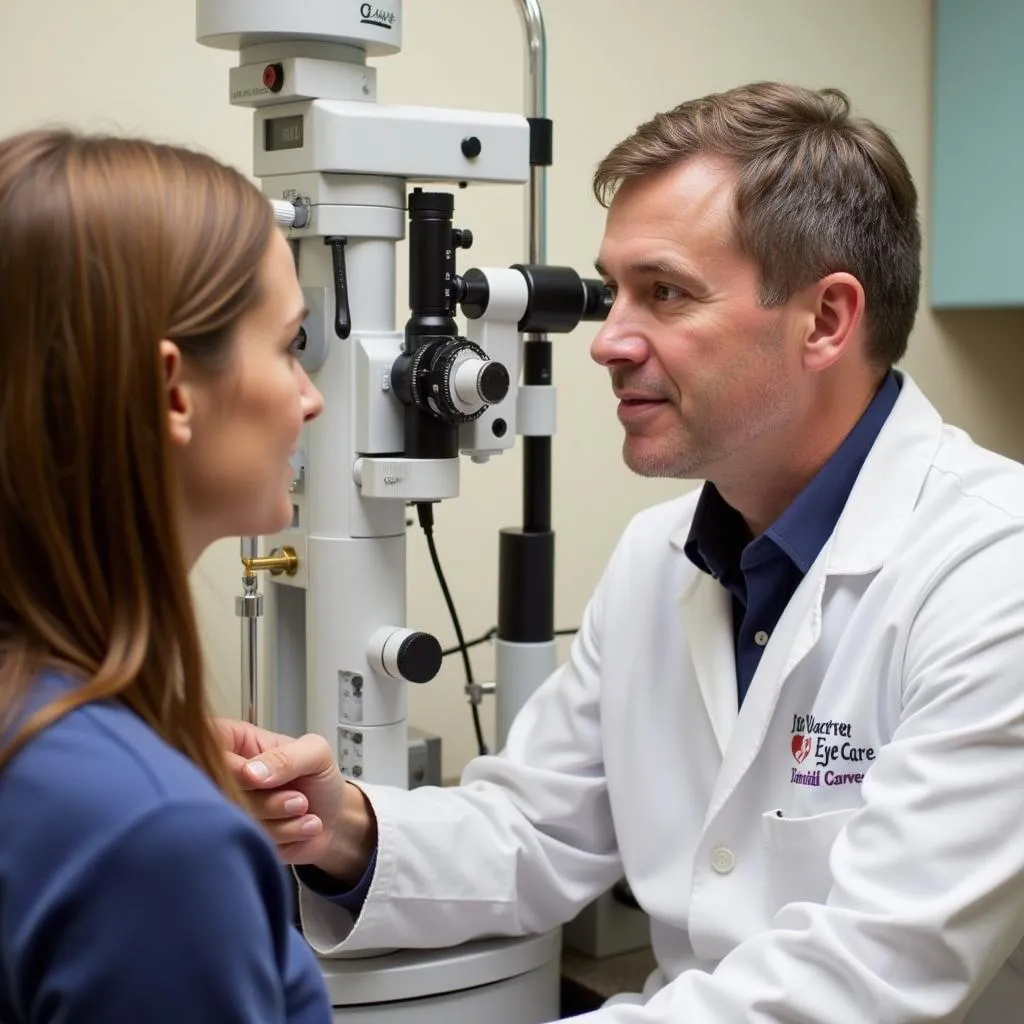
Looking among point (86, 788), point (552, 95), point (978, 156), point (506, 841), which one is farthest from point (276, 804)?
point (978, 156)

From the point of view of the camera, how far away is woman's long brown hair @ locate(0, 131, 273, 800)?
66 centimetres

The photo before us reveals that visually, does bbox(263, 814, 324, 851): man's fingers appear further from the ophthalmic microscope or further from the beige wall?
the beige wall

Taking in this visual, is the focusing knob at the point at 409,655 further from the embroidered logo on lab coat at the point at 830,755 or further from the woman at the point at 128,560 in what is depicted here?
the woman at the point at 128,560

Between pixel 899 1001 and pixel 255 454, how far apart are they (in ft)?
2.01

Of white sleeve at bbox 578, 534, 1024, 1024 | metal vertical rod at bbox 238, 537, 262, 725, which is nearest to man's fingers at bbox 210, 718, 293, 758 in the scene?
metal vertical rod at bbox 238, 537, 262, 725

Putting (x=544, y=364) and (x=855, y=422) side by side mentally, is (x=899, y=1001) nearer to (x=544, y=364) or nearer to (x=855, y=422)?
(x=855, y=422)

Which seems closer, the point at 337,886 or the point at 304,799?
the point at 304,799

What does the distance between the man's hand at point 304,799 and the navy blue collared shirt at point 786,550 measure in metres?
0.38

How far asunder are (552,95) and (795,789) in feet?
4.06

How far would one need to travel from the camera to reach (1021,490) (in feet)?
3.86

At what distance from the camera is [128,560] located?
2.26 ft

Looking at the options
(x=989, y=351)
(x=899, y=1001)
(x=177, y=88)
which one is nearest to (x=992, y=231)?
(x=989, y=351)

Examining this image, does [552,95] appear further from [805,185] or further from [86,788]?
[86,788]

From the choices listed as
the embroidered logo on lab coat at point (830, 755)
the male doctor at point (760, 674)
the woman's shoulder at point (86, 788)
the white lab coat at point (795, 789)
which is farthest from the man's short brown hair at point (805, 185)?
the woman's shoulder at point (86, 788)
